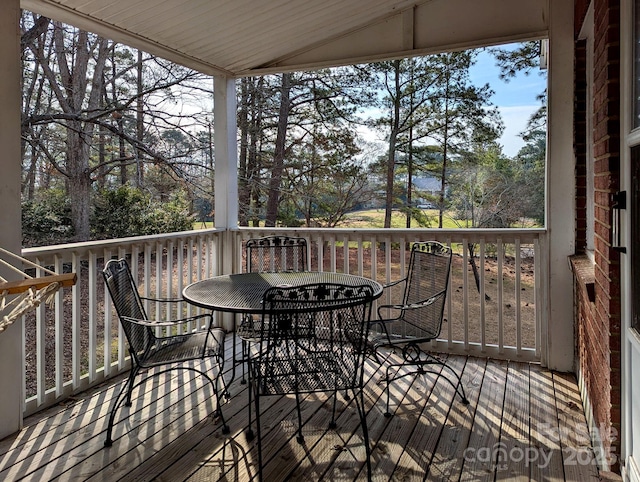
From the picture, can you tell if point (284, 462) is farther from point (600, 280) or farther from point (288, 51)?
point (288, 51)

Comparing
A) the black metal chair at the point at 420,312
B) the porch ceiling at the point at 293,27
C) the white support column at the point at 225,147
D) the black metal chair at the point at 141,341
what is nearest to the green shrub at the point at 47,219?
the white support column at the point at 225,147

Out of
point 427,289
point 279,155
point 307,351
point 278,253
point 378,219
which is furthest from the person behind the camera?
point 279,155

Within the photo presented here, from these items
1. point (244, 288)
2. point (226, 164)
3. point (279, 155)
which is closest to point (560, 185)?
point (244, 288)

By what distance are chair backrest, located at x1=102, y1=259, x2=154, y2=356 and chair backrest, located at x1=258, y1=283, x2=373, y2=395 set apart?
0.78 metres

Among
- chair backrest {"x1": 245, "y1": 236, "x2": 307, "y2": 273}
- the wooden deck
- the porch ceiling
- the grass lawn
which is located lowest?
the wooden deck

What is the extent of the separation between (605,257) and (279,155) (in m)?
7.01

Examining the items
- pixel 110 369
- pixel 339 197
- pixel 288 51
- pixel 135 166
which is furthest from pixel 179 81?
pixel 110 369

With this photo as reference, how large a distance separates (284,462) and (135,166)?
7.24m

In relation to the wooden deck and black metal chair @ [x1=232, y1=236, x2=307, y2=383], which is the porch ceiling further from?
the wooden deck

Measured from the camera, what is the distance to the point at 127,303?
8.56 ft

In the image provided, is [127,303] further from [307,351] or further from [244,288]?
[307,351]

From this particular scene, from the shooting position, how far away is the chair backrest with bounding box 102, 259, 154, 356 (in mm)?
2436

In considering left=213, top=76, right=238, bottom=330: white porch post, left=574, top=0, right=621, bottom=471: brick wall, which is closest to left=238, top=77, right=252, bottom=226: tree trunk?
left=213, top=76, right=238, bottom=330: white porch post

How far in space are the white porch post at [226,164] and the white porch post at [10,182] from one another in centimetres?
207
